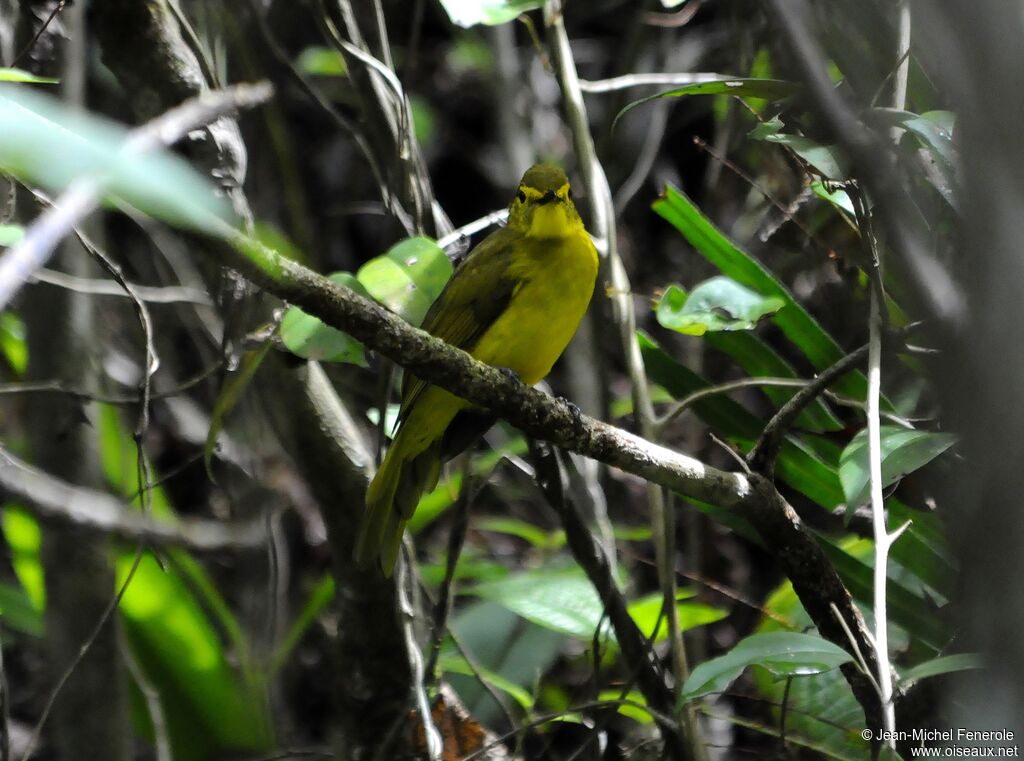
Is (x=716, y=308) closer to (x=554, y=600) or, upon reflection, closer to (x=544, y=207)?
(x=544, y=207)

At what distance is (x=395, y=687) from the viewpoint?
265cm

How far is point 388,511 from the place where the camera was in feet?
8.13

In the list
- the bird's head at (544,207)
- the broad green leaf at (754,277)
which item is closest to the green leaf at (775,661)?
the broad green leaf at (754,277)

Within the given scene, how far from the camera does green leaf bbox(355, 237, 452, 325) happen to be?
86.7 inches

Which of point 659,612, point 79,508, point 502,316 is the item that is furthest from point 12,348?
point 659,612

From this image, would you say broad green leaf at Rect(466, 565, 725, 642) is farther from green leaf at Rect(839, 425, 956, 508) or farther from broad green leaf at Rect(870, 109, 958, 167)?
broad green leaf at Rect(870, 109, 958, 167)

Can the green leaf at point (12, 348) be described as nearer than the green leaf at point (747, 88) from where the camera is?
No

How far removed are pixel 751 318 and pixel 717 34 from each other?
9.09ft

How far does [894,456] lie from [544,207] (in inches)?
50.0

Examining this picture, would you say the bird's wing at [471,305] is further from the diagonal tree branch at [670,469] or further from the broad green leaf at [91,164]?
the broad green leaf at [91,164]

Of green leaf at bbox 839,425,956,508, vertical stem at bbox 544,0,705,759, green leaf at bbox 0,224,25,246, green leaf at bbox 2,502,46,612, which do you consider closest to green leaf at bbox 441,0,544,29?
vertical stem at bbox 544,0,705,759

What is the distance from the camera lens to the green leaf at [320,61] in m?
4.12

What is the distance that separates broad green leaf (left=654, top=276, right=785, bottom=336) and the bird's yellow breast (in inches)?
17.5

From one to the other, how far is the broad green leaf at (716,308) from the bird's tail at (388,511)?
75cm
